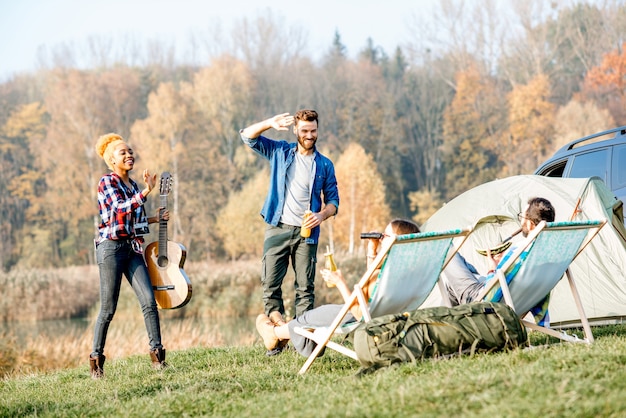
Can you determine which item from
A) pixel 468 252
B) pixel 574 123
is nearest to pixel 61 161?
pixel 574 123

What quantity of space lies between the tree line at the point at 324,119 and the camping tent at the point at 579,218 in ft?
89.1

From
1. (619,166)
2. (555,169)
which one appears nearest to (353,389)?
(619,166)

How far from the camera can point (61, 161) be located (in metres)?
40.8

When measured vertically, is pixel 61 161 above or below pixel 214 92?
below

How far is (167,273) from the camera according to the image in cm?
579

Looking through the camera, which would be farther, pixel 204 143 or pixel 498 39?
pixel 498 39

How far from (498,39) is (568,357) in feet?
159

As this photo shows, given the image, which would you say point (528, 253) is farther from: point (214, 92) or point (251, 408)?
point (214, 92)

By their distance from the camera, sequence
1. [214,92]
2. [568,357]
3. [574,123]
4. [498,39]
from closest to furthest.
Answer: [568,357] < [574,123] < [214,92] < [498,39]

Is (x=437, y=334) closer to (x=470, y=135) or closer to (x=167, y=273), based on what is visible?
(x=167, y=273)

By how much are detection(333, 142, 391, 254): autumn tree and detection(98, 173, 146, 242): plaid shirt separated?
29922mm

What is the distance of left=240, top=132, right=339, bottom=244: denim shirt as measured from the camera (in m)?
6.17

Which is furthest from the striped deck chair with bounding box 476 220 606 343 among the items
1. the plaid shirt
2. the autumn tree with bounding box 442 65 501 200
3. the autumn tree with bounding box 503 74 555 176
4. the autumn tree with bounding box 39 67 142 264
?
the autumn tree with bounding box 503 74 555 176

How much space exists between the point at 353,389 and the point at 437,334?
0.76 meters
